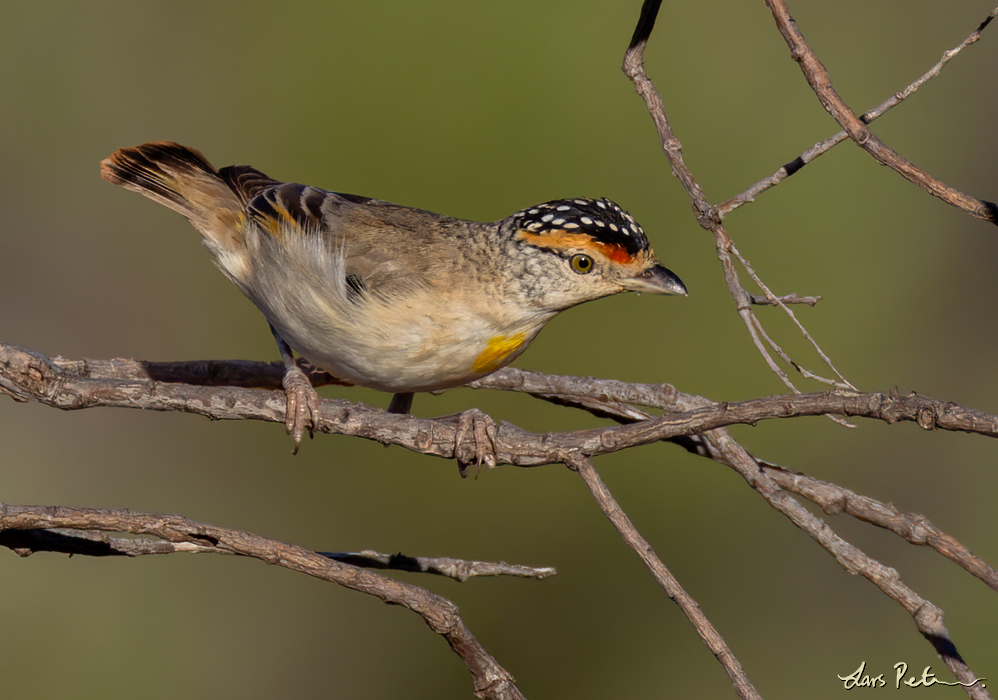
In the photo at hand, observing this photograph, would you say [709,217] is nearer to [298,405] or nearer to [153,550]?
[298,405]

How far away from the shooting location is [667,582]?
6.30 ft

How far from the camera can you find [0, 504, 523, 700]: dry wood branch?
1.84 meters

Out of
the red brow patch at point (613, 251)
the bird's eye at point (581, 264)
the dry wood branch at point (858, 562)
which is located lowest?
the dry wood branch at point (858, 562)

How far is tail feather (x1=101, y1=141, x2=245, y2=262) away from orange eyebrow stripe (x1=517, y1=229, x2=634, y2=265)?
4.49 feet

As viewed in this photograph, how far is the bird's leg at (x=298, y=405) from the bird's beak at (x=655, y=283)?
1168 millimetres

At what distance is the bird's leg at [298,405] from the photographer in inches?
99.8

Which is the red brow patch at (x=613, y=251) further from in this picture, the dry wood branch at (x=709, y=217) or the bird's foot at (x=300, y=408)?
the bird's foot at (x=300, y=408)

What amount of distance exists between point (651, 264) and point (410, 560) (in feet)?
4.52

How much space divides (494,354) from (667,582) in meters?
1.24

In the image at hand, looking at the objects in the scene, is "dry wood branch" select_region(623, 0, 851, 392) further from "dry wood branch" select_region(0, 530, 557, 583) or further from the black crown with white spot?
"dry wood branch" select_region(0, 530, 557, 583)

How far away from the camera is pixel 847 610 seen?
6.00 metres

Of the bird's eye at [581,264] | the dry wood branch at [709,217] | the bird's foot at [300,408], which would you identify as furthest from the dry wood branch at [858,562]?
the bird's foot at [300,408]

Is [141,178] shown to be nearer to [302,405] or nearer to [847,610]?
[302,405]

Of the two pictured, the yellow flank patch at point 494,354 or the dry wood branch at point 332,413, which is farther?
the yellow flank patch at point 494,354
